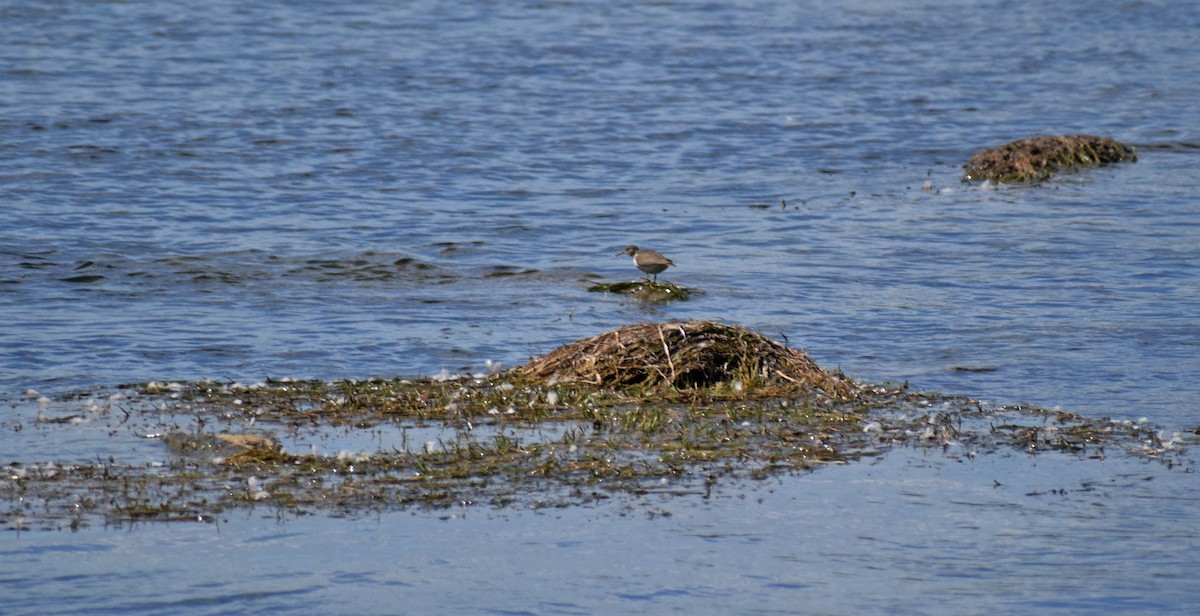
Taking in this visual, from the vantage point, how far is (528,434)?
30.4 feet

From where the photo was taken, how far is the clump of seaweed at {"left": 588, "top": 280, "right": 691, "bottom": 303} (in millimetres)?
14383

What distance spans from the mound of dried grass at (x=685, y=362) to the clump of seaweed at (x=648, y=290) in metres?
3.65

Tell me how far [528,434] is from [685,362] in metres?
1.46

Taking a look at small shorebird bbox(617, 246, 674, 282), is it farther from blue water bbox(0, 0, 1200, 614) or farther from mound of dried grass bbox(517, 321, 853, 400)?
mound of dried grass bbox(517, 321, 853, 400)

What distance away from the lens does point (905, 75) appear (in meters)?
31.2

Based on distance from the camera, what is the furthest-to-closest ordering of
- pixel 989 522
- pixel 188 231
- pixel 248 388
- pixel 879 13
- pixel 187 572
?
pixel 879 13 → pixel 188 231 → pixel 248 388 → pixel 989 522 → pixel 187 572

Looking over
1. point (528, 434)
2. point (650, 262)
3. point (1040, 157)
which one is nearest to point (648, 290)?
point (650, 262)

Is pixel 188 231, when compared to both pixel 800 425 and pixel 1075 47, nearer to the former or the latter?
pixel 800 425

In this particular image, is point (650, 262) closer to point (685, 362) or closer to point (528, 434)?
point (685, 362)

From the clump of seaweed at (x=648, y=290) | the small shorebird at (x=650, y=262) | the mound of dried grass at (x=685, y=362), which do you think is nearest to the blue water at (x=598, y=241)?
the clump of seaweed at (x=648, y=290)

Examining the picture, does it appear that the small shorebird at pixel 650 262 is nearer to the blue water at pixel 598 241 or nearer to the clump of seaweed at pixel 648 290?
the clump of seaweed at pixel 648 290

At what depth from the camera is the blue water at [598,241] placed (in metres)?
7.33

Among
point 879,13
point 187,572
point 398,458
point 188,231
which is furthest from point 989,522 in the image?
point 879,13

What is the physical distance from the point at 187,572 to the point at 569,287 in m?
8.15
